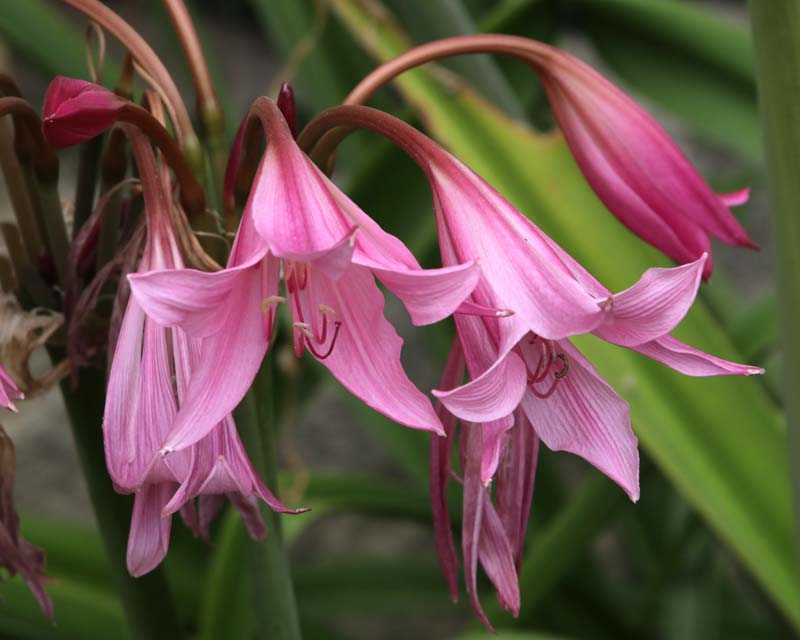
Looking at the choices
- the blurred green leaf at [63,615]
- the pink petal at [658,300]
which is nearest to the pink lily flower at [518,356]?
the pink petal at [658,300]

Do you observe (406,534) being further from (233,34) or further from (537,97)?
(233,34)

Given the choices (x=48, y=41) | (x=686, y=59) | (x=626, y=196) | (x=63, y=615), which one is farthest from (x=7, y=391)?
(x=686, y=59)

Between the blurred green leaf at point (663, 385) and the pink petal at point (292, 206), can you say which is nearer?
the pink petal at point (292, 206)

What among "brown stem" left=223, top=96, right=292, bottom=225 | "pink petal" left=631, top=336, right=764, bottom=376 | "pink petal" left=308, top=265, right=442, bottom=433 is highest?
"brown stem" left=223, top=96, right=292, bottom=225

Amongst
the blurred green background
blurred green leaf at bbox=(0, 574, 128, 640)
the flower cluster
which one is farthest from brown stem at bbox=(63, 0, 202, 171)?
blurred green leaf at bbox=(0, 574, 128, 640)

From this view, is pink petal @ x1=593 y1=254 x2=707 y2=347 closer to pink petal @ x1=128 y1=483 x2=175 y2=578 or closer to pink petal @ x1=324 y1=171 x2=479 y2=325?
pink petal @ x1=324 y1=171 x2=479 y2=325

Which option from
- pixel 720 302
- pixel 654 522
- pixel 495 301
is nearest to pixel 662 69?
pixel 720 302

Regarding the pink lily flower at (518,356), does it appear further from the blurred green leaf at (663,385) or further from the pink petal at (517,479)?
the blurred green leaf at (663,385)
